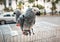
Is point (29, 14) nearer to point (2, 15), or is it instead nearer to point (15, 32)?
point (15, 32)

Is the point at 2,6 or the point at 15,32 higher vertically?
the point at 2,6

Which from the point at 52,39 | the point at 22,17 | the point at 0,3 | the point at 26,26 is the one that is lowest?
the point at 52,39

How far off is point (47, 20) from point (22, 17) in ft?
4.57

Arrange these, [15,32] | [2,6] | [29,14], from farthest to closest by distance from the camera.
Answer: [2,6] → [15,32] → [29,14]

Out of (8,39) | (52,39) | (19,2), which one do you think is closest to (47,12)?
(19,2)

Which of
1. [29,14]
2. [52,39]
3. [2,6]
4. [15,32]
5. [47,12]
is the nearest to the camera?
[29,14]

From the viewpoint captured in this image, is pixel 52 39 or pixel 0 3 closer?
pixel 52 39

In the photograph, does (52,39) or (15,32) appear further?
(15,32)

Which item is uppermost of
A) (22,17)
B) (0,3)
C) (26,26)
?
(0,3)

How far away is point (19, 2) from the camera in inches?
110

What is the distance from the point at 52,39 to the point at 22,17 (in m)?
0.51

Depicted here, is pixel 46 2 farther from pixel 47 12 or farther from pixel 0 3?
pixel 0 3

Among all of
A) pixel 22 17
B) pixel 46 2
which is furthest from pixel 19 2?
pixel 22 17

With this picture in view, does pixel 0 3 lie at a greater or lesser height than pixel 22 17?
greater
